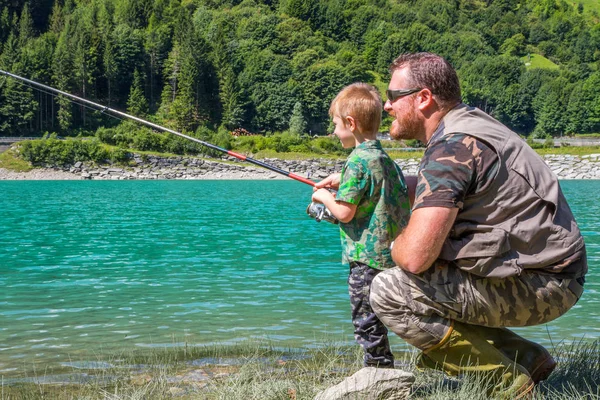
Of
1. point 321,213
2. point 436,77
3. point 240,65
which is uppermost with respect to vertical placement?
point 240,65

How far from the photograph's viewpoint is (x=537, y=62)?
175750 mm

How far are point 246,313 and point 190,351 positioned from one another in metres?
2.45

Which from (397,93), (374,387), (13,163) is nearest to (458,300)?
(374,387)

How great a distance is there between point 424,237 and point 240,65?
5161 inches

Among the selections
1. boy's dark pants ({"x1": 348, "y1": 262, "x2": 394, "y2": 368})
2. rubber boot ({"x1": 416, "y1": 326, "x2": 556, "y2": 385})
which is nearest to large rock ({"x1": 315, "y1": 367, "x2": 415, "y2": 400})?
rubber boot ({"x1": 416, "y1": 326, "x2": 556, "y2": 385})

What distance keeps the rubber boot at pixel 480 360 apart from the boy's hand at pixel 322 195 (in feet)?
3.63

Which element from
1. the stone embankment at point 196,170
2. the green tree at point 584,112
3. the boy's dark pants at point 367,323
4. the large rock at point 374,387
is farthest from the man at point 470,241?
the green tree at point 584,112

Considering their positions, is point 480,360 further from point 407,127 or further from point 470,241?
point 407,127

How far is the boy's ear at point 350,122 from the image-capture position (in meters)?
4.32

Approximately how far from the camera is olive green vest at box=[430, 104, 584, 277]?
3197 mm

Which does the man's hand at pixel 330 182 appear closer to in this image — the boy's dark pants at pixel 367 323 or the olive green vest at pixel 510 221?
the boy's dark pants at pixel 367 323

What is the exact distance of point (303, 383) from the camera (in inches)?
160

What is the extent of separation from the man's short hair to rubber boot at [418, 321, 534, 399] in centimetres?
115

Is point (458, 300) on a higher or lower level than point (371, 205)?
lower
